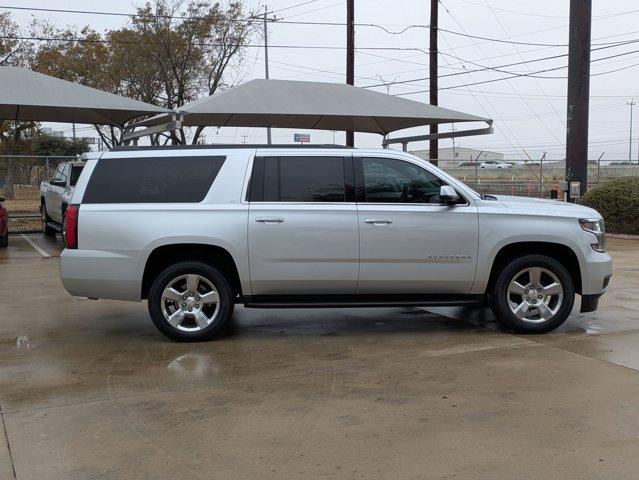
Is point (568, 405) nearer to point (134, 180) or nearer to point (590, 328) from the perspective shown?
point (590, 328)

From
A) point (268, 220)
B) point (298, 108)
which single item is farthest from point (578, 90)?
point (268, 220)

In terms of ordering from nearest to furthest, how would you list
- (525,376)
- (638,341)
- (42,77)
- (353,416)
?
1. (353,416)
2. (525,376)
3. (638,341)
4. (42,77)

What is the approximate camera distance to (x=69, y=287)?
6520 millimetres

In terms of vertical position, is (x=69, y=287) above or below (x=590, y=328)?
above

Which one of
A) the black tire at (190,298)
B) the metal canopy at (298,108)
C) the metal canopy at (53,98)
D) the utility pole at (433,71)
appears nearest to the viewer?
the black tire at (190,298)

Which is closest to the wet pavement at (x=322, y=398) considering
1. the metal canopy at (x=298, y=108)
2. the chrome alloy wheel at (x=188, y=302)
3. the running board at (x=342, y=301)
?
the chrome alloy wheel at (x=188, y=302)

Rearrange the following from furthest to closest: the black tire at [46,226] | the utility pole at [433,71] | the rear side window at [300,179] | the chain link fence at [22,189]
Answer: the utility pole at [433,71] → the chain link fence at [22,189] → the black tire at [46,226] → the rear side window at [300,179]

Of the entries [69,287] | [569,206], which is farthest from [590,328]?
[69,287]

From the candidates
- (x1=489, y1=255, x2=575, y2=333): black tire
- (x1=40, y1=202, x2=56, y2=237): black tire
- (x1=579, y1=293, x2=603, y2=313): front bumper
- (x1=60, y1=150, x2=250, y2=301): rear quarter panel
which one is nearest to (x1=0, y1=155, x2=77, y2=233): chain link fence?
(x1=40, y1=202, x2=56, y2=237): black tire

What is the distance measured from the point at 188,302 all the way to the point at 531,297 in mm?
3469

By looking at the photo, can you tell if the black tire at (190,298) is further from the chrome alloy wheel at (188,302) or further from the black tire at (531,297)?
the black tire at (531,297)

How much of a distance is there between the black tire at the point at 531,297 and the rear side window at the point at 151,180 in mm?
3096

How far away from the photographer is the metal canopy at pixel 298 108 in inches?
621

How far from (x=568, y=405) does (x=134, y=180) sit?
440 cm
